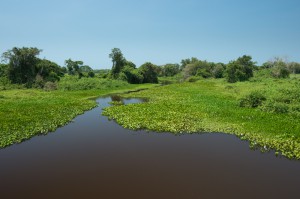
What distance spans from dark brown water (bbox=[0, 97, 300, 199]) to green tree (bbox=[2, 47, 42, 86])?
42.2m

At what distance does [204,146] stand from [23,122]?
527 inches

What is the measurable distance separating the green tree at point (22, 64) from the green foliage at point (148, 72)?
30.9 metres

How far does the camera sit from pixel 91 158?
Answer: 1286 centimetres

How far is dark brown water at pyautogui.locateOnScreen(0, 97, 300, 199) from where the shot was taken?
941 centimetres

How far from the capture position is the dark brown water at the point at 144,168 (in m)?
9.41

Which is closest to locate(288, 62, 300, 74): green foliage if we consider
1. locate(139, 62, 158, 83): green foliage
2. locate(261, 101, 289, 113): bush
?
locate(139, 62, 158, 83): green foliage

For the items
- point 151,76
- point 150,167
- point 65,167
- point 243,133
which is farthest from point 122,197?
point 151,76

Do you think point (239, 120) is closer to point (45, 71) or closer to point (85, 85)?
point (85, 85)

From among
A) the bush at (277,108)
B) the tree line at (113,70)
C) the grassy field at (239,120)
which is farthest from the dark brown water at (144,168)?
the tree line at (113,70)

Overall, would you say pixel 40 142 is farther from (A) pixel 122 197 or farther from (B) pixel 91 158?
(A) pixel 122 197

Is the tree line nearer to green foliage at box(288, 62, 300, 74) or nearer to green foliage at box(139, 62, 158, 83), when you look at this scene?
green foliage at box(139, 62, 158, 83)

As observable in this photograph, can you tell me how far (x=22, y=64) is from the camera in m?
53.2

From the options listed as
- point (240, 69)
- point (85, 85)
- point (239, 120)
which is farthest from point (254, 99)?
point (240, 69)

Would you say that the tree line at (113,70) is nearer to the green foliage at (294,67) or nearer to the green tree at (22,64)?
the green tree at (22,64)
